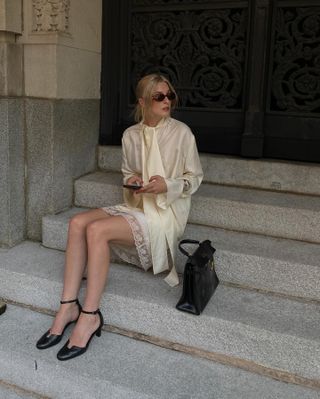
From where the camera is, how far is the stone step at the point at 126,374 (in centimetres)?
251

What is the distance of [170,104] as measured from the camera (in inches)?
123

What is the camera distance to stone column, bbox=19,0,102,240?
3703 mm

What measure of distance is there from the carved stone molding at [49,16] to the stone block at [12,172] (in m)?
0.61

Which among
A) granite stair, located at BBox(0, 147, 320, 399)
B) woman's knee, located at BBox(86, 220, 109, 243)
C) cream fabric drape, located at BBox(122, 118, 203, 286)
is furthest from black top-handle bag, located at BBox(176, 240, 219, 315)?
woman's knee, located at BBox(86, 220, 109, 243)

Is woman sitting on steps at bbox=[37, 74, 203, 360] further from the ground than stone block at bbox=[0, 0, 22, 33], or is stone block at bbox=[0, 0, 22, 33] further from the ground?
stone block at bbox=[0, 0, 22, 33]

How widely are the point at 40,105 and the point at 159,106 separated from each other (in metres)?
1.20

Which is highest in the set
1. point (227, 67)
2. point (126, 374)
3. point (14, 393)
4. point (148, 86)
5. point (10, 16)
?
point (10, 16)

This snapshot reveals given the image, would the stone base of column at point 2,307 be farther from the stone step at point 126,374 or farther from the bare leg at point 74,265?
the bare leg at point 74,265

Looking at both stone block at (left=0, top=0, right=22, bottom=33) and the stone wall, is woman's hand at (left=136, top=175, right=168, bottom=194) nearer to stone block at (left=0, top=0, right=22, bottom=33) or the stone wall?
the stone wall

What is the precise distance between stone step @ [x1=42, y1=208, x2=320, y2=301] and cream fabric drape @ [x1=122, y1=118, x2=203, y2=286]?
0.81 ft

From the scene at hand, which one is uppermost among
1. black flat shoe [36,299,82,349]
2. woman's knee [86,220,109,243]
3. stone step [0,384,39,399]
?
woman's knee [86,220,109,243]

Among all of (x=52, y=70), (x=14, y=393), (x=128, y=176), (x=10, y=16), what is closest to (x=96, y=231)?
(x=128, y=176)

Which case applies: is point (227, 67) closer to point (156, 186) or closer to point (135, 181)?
point (135, 181)

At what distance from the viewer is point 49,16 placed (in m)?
3.67
